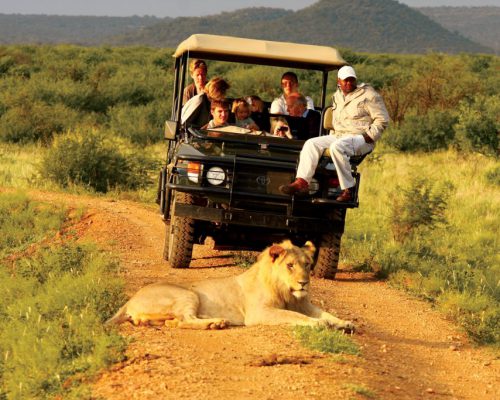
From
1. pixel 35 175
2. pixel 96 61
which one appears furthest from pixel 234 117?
pixel 96 61

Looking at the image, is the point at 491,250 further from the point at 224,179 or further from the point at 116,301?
the point at 116,301

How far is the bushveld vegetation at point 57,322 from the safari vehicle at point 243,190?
3.24 feet

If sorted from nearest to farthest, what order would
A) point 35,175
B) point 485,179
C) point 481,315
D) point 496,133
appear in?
point 481,315
point 35,175
point 485,179
point 496,133

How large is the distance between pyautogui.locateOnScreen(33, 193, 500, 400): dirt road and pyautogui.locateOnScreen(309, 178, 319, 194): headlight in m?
0.92

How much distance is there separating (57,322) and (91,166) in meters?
11.1

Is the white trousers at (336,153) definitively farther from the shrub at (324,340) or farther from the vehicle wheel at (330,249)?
the shrub at (324,340)

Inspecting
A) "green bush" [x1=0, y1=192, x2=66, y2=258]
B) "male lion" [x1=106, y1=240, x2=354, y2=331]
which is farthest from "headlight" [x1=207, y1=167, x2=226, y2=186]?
"green bush" [x1=0, y1=192, x2=66, y2=258]

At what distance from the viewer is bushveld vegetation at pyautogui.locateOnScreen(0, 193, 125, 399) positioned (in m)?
6.25

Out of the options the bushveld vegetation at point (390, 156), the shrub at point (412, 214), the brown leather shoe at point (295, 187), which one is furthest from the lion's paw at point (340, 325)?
the shrub at point (412, 214)

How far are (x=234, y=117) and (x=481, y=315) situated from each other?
330 cm

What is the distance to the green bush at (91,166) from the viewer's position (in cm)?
1789

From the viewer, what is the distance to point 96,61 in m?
A: 51.0

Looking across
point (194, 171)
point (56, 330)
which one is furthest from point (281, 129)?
point (56, 330)

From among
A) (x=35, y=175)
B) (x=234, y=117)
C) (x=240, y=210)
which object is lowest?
(x=35, y=175)
